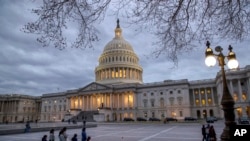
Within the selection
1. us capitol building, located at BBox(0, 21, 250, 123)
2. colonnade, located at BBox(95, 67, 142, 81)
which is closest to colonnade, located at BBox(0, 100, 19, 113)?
us capitol building, located at BBox(0, 21, 250, 123)

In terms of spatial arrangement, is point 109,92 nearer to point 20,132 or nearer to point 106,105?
point 106,105

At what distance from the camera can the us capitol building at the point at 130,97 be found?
69.3 metres

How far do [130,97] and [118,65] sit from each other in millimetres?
20170

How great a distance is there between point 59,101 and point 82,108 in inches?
706

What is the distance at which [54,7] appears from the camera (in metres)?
5.70

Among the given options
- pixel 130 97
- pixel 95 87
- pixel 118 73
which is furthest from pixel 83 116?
pixel 118 73

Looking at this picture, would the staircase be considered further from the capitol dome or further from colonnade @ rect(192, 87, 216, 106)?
colonnade @ rect(192, 87, 216, 106)

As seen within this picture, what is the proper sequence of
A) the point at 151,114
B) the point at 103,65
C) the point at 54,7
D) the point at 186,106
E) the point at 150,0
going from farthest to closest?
1. the point at 103,65
2. the point at 151,114
3. the point at 186,106
4. the point at 150,0
5. the point at 54,7

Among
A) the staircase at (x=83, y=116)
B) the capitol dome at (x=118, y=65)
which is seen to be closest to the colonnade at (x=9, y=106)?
the capitol dome at (x=118, y=65)

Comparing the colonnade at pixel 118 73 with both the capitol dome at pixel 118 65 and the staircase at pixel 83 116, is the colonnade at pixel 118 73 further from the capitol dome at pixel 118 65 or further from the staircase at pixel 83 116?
the staircase at pixel 83 116

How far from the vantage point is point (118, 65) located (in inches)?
3893

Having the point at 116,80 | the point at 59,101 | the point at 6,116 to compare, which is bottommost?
the point at 6,116

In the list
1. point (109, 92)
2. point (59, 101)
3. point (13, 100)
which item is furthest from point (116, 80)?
point (13, 100)

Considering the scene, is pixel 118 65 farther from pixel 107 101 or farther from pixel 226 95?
pixel 226 95
